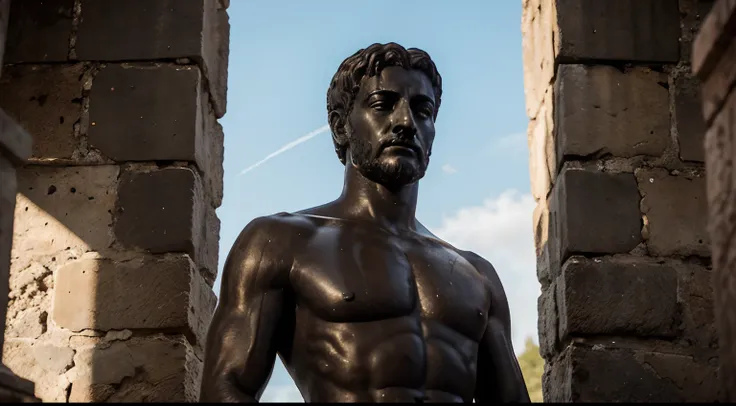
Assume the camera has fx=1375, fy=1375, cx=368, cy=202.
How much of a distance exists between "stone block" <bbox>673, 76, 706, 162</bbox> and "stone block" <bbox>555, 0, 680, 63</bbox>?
108 millimetres

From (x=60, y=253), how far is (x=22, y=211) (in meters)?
0.22

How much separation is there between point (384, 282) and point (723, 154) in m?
1.15

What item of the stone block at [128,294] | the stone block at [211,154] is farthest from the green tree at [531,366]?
the stone block at [128,294]

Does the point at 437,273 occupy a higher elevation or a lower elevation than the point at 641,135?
lower

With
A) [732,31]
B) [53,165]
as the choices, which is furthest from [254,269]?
[732,31]

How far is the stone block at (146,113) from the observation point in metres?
4.79

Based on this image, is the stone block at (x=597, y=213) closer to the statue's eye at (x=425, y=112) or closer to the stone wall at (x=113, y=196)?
the statue's eye at (x=425, y=112)

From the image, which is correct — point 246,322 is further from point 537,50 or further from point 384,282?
point 537,50

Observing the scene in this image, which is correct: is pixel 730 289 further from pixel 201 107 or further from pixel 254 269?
pixel 201 107

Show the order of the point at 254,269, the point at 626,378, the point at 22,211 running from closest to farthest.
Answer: the point at 254,269, the point at 626,378, the point at 22,211

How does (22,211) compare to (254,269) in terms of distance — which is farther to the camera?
(22,211)

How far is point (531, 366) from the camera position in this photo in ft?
45.9

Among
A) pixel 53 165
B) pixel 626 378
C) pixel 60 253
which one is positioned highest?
pixel 53 165

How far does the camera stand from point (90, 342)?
15.1ft
